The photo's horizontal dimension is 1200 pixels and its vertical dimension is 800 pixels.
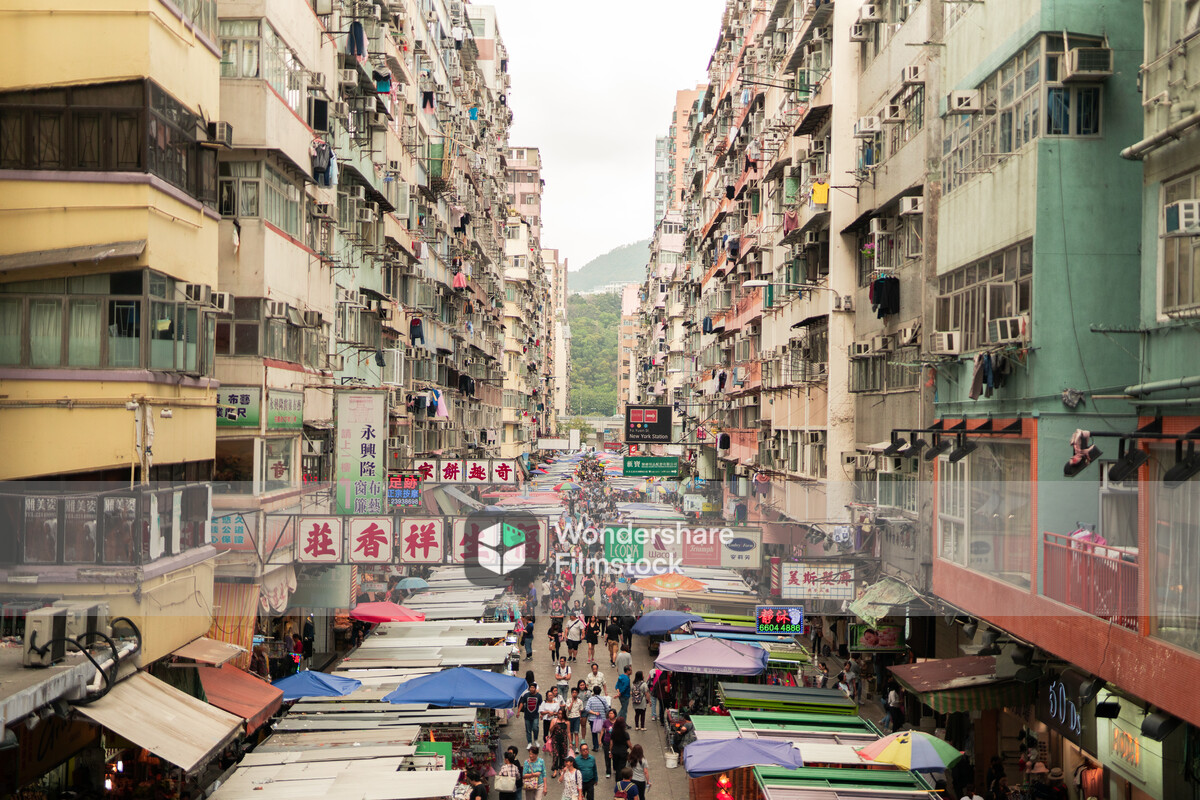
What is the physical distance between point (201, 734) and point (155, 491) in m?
A: 3.03

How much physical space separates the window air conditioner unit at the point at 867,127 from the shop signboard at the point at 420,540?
11725 millimetres

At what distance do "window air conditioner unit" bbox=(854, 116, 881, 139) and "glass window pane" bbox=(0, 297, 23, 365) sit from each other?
1647 cm

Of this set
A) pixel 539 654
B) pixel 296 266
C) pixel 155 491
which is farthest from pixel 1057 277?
pixel 539 654

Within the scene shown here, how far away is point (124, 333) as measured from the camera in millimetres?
14328

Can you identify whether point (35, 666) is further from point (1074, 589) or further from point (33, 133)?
point (1074, 589)

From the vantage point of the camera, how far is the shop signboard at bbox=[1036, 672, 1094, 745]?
15.0 metres

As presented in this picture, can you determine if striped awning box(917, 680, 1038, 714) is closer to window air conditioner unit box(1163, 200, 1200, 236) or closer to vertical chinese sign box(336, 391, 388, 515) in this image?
window air conditioner unit box(1163, 200, 1200, 236)

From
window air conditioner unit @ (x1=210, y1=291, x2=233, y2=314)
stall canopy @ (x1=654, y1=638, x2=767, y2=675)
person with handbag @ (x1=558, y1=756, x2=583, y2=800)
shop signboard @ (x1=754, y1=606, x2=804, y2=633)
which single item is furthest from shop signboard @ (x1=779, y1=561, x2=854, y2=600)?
window air conditioner unit @ (x1=210, y1=291, x2=233, y2=314)

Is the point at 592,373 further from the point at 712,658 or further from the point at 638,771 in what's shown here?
the point at 638,771

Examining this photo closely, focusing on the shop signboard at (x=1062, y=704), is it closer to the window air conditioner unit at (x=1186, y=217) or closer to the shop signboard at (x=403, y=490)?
the window air conditioner unit at (x=1186, y=217)

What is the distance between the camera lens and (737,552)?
2466 centimetres

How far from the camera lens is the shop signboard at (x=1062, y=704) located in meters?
15.0

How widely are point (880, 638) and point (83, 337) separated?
15792 mm

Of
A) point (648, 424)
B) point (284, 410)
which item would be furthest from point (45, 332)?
point (648, 424)
